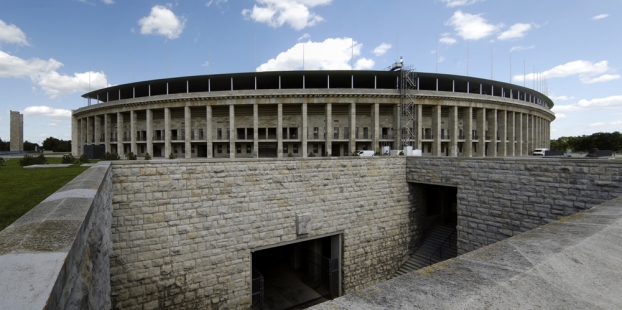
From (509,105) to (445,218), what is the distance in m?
33.6

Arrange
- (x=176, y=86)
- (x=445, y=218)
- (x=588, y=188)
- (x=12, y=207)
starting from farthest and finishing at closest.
Answer: (x=176, y=86), (x=445, y=218), (x=588, y=188), (x=12, y=207)

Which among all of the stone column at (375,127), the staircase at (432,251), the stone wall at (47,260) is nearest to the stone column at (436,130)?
the stone column at (375,127)

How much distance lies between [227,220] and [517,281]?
9.29m

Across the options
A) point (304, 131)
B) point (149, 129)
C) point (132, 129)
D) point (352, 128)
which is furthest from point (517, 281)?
point (132, 129)

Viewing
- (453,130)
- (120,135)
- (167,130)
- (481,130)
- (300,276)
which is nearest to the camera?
(300,276)

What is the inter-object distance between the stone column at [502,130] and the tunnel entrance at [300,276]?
129 feet

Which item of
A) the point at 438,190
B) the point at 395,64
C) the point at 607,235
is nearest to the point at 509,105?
the point at 395,64

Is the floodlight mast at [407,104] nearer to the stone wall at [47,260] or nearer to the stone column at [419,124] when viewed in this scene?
the stone column at [419,124]

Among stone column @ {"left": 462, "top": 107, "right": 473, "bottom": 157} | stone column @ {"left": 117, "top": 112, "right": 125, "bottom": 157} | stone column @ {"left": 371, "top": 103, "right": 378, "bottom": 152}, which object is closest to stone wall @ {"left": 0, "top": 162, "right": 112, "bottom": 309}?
stone column @ {"left": 371, "top": 103, "right": 378, "bottom": 152}

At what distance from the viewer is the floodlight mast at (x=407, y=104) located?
1313 inches

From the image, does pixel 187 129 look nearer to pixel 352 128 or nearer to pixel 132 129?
pixel 132 129

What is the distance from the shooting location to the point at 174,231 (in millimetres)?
9117

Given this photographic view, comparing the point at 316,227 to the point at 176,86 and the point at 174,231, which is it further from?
the point at 176,86

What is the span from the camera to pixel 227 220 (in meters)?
10.0
